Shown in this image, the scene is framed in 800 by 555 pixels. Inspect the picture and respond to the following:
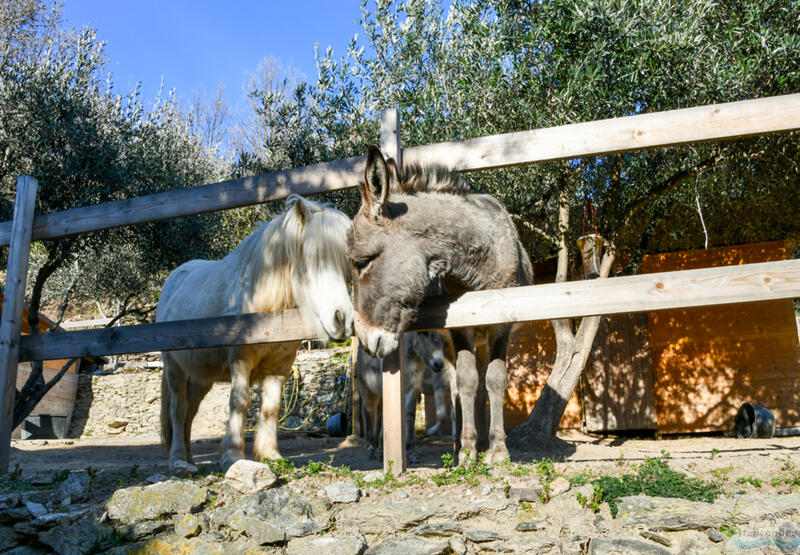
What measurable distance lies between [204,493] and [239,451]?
2.89 feet

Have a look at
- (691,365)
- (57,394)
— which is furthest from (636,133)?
(57,394)

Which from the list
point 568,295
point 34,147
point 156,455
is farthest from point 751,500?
point 34,147

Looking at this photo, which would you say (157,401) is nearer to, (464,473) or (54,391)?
(54,391)

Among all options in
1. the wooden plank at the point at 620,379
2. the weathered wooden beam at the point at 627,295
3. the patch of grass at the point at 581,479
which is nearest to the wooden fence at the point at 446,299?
the weathered wooden beam at the point at 627,295

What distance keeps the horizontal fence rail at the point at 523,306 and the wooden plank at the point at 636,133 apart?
3.08 feet

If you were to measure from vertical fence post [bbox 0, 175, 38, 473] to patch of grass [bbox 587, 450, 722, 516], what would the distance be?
442 cm

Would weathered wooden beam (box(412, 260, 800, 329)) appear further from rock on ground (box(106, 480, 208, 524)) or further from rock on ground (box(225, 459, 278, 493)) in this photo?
rock on ground (box(106, 480, 208, 524))

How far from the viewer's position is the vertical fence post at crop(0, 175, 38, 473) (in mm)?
4914

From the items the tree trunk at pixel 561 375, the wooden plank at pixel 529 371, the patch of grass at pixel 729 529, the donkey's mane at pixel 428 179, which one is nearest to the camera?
the patch of grass at pixel 729 529

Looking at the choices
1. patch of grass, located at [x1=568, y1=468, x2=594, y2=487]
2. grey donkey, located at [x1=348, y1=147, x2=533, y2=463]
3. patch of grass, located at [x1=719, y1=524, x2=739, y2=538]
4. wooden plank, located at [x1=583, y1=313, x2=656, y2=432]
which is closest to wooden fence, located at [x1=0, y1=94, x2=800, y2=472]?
grey donkey, located at [x1=348, y1=147, x2=533, y2=463]

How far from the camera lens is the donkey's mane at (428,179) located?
4.59 meters

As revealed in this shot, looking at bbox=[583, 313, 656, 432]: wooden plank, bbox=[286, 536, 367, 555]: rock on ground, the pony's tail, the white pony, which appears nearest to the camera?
bbox=[286, 536, 367, 555]: rock on ground

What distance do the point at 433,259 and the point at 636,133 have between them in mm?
1640

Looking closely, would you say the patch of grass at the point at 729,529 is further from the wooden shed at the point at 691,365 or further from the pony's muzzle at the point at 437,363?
the wooden shed at the point at 691,365
